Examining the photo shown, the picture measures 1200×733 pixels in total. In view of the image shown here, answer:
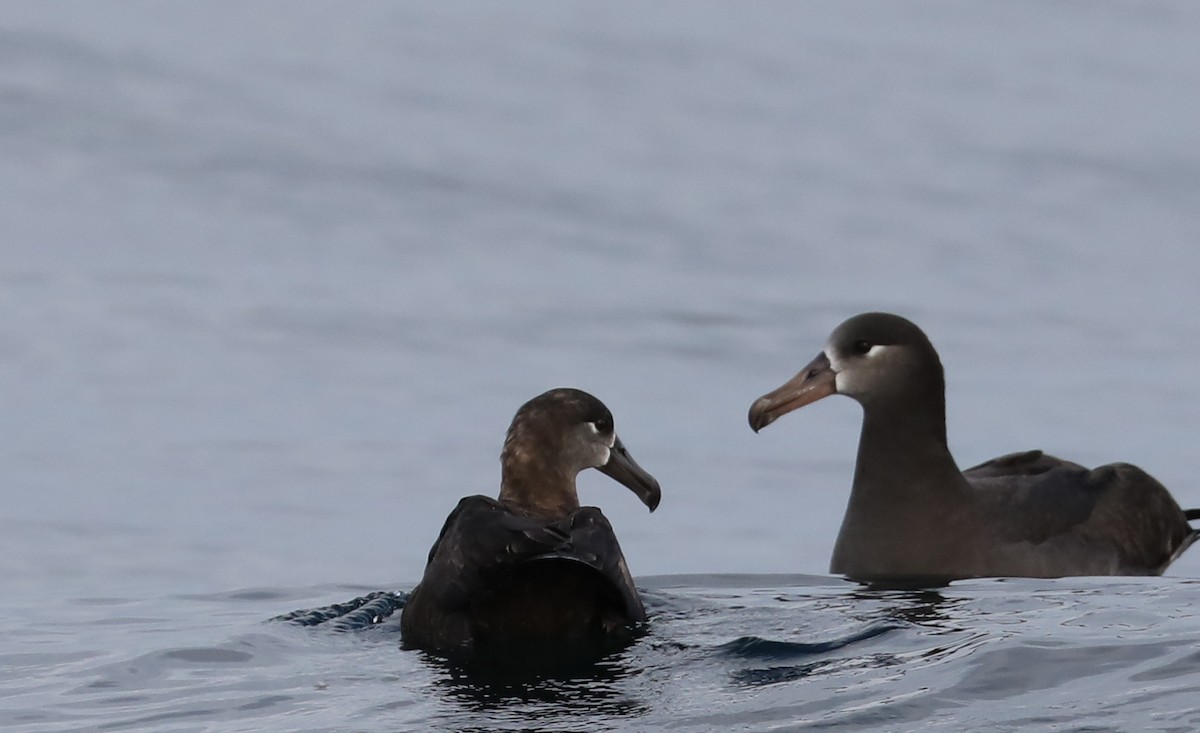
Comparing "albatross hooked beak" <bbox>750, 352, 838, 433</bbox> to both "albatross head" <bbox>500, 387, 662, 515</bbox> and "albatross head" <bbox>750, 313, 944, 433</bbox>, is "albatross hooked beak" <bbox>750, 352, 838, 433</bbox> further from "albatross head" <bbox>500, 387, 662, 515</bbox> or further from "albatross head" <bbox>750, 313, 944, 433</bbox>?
"albatross head" <bbox>500, 387, 662, 515</bbox>

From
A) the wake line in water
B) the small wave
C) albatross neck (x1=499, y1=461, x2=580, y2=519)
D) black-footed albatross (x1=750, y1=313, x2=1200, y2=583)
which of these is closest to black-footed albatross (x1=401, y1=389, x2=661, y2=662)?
albatross neck (x1=499, y1=461, x2=580, y2=519)

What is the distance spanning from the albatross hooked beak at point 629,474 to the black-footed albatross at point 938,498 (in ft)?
4.43

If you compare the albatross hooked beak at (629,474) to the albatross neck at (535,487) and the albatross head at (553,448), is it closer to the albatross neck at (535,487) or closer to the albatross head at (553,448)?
the albatross head at (553,448)

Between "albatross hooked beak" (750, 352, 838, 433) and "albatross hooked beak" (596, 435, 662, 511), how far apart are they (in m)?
1.32

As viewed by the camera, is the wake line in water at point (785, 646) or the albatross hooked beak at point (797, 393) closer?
the wake line in water at point (785, 646)

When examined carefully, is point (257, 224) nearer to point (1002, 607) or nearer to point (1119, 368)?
point (1119, 368)

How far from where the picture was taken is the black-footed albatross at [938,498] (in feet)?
37.2

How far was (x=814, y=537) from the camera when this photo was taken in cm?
1552

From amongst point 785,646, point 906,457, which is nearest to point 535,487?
point 785,646

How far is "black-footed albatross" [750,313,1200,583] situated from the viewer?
1134cm

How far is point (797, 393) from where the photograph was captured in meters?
11.8

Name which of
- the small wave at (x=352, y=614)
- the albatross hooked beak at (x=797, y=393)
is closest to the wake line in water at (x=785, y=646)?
the small wave at (x=352, y=614)

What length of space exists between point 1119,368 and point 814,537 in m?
5.66

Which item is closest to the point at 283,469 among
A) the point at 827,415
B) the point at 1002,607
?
the point at 827,415
